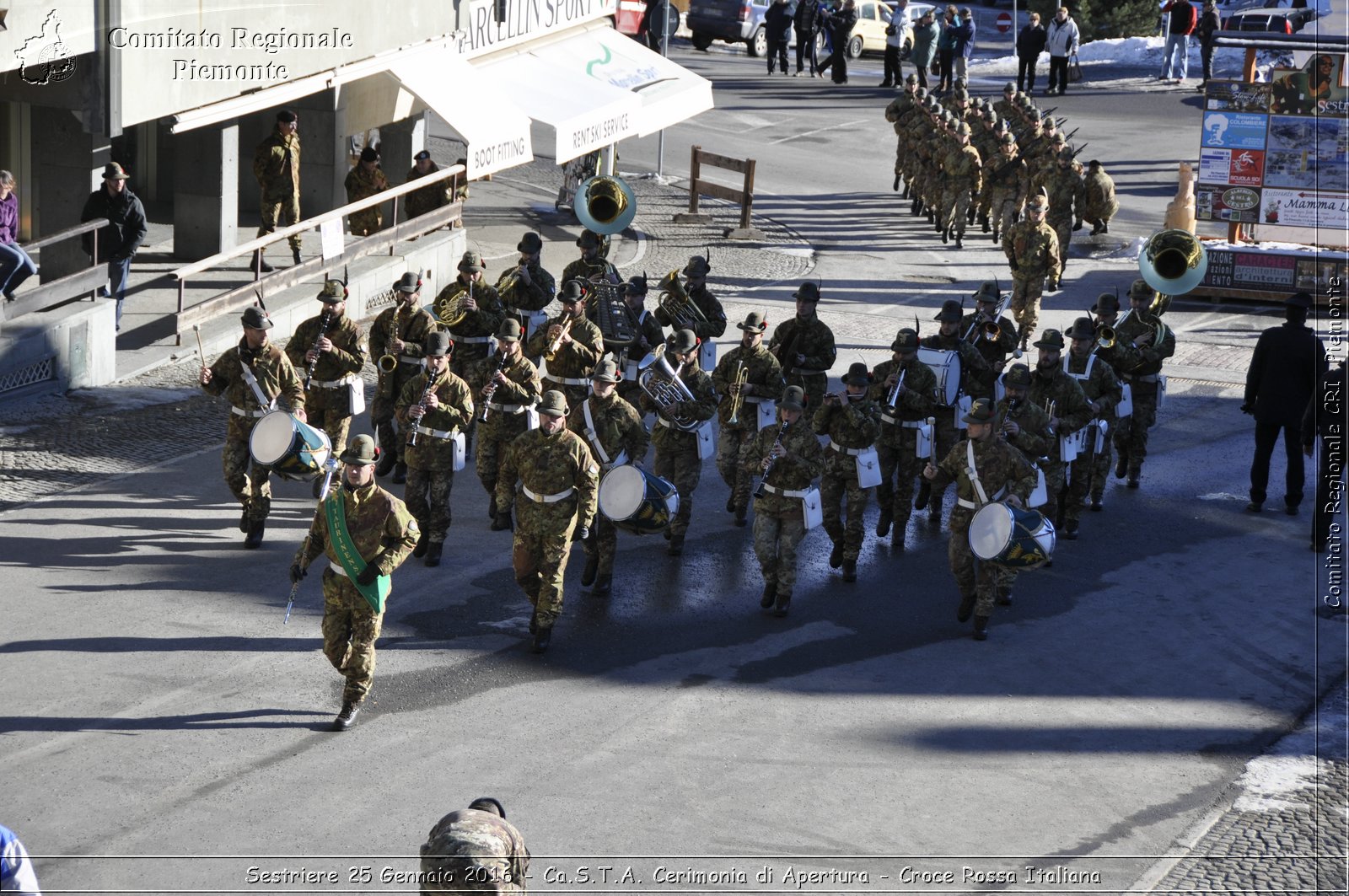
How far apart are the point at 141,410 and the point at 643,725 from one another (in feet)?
26.3

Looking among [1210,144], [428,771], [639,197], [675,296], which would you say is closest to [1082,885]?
[428,771]

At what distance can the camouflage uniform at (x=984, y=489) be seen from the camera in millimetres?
12555

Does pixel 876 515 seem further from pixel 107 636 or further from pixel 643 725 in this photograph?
pixel 107 636

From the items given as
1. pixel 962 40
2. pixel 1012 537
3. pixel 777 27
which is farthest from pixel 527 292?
pixel 777 27

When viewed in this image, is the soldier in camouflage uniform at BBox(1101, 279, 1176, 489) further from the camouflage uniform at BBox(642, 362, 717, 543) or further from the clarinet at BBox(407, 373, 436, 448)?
the clarinet at BBox(407, 373, 436, 448)

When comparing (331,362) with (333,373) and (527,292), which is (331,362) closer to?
(333,373)

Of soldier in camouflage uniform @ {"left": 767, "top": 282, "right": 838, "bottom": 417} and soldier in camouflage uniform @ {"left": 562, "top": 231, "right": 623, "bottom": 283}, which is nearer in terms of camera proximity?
soldier in camouflage uniform @ {"left": 767, "top": 282, "right": 838, "bottom": 417}

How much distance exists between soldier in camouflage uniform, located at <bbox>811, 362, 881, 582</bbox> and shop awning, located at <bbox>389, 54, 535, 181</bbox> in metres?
9.53

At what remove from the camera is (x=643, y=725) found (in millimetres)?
10945

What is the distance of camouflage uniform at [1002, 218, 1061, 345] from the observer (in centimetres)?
2039

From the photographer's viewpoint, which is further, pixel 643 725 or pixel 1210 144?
pixel 1210 144

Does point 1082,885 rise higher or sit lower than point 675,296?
lower

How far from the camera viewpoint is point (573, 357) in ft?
49.5

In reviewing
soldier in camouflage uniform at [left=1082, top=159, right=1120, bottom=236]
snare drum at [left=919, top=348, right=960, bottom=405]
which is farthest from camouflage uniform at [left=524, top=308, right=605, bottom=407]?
soldier in camouflage uniform at [left=1082, top=159, right=1120, bottom=236]
